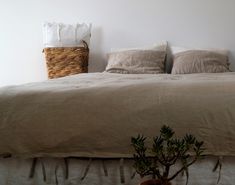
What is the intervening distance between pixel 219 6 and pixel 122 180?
221 cm

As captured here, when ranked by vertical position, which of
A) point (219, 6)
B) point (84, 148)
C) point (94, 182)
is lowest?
point (94, 182)

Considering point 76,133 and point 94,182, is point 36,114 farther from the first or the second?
point 94,182

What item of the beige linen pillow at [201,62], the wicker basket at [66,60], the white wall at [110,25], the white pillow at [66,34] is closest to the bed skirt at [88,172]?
the beige linen pillow at [201,62]

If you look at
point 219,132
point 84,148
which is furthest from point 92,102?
point 219,132

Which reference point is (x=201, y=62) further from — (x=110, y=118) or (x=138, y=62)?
(x=110, y=118)

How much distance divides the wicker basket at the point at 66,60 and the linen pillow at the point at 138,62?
32 centimetres

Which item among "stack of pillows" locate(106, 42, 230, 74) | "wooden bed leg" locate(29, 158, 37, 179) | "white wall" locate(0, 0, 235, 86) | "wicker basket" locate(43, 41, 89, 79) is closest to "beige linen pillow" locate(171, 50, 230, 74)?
"stack of pillows" locate(106, 42, 230, 74)

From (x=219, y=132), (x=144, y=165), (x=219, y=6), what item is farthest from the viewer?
(x=219, y=6)

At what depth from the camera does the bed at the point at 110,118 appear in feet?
3.76

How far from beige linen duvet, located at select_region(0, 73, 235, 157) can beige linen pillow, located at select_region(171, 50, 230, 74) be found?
51.5 inches

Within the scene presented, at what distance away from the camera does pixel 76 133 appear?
1222mm

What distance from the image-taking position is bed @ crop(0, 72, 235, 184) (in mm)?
1147

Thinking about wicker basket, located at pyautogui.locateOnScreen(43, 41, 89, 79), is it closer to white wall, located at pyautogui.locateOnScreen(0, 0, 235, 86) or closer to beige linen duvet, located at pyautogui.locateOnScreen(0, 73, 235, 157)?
white wall, located at pyautogui.locateOnScreen(0, 0, 235, 86)

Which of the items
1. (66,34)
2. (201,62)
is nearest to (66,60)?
(66,34)
